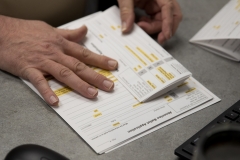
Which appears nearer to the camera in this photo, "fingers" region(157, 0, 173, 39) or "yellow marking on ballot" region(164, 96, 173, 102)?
"yellow marking on ballot" region(164, 96, 173, 102)

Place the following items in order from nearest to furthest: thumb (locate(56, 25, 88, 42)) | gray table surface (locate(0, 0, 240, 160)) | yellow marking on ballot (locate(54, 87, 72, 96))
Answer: gray table surface (locate(0, 0, 240, 160)) → yellow marking on ballot (locate(54, 87, 72, 96)) → thumb (locate(56, 25, 88, 42))

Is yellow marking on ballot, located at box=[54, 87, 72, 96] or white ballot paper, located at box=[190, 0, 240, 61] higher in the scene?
white ballot paper, located at box=[190, 0, 240, 61]

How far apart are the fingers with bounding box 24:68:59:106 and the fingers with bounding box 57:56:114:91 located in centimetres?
6

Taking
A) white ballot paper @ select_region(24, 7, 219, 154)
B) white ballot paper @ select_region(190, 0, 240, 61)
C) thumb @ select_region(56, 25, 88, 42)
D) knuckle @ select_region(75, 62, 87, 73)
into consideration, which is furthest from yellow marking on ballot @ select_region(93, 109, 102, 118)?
white ballot paper @ select_region(190, 0, 240, 61)

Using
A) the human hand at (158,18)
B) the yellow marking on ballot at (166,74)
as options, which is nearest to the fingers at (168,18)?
the human hand at (158,18)

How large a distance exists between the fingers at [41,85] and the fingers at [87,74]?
0.20ft

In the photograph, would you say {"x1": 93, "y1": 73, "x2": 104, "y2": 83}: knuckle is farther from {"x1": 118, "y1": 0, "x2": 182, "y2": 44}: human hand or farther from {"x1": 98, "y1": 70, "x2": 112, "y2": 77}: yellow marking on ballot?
{"x1": 118, "y1": 0, "x2": 182, "y2": 44}: human hand

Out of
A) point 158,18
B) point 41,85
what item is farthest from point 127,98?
point 158,18

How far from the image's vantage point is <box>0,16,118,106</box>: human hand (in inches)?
32.2

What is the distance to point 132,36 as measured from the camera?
3.13 ft

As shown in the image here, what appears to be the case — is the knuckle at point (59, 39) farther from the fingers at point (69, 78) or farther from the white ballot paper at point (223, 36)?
the white ballot paper at point (223, 36)

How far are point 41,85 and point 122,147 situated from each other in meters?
0.21

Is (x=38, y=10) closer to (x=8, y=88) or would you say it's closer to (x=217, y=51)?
(x=8, y=88)

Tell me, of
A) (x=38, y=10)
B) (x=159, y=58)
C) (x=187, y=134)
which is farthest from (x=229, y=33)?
(x=38, y=10)
